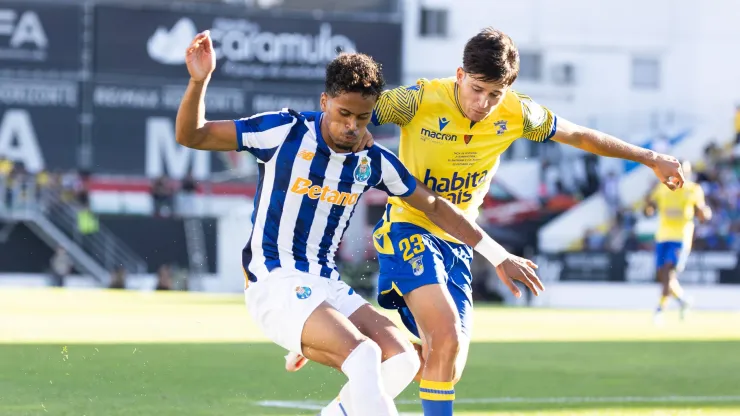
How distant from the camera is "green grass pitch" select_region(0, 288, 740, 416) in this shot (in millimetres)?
7984

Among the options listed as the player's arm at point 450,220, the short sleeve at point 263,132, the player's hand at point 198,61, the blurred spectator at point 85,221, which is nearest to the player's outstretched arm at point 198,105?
the player's hand at point 198,61

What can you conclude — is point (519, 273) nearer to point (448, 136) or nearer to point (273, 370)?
point (448, 136)

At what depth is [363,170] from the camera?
589 cm

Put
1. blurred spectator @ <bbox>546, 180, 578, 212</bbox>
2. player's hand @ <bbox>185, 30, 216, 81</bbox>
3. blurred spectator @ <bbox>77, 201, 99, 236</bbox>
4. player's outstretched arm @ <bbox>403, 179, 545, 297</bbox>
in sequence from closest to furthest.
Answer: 1. player's hand @ <bbox>185, 30, 216, 81</bbox>
2. player's outstretched arm @ <bbox>403, 179, 545, 297</bbox>
3. blurred spectator @ <bbox>77, 201, 99, 236</bbox>
4. blurred spectator @ <bbox>546, 180, 578, 212</bbox>

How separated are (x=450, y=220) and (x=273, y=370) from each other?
464cm

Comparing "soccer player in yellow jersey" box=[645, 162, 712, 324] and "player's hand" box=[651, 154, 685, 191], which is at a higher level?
"player's hand" box=[651, 154, 685, 191]

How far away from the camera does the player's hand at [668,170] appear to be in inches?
269

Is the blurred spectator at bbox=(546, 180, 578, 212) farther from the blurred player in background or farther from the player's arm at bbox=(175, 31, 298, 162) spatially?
the player's arm at bbox=(175, 31, 298, 162)

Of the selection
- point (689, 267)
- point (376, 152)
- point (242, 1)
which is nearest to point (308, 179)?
point (376, 152)

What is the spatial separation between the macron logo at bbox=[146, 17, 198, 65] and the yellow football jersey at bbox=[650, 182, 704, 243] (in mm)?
16922

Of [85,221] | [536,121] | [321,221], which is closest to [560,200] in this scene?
[85,221]

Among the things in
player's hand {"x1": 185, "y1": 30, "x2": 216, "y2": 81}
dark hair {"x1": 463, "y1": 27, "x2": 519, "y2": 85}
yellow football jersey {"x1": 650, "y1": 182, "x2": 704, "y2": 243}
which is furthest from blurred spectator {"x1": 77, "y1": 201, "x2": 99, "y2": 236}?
player's hand {"x1": 185, "y1": 30, "x2": 216, "y2": 81}

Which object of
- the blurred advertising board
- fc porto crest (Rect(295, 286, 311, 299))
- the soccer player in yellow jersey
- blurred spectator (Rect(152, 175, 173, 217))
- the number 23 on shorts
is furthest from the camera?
the blurred advertising board

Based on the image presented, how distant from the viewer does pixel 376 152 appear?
597 centimetres
